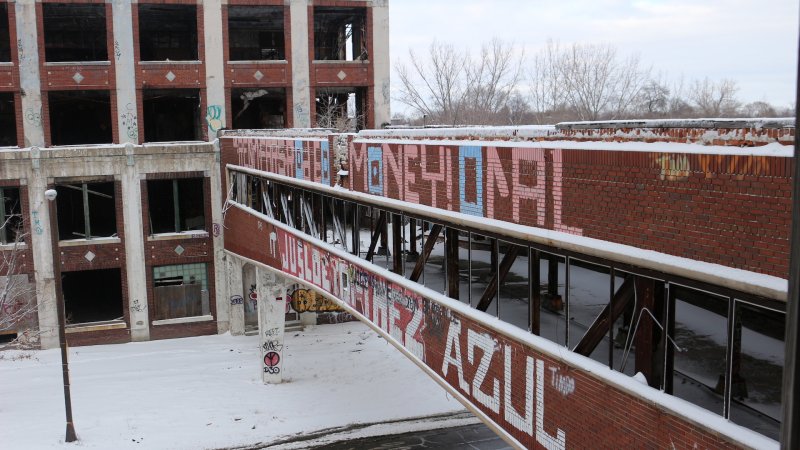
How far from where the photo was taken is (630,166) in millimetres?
8172

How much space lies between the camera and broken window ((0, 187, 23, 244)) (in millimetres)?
29219

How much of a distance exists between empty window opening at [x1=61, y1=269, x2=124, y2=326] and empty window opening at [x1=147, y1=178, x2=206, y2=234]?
129 inches

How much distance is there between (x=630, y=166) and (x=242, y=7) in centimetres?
2754

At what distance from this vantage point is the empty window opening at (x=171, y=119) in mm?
37156

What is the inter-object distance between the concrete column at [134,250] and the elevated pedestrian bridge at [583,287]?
50.7ft

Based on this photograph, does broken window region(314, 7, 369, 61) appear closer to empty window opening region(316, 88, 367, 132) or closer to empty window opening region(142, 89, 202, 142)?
empty window opening region(316, 88, 367, 132)

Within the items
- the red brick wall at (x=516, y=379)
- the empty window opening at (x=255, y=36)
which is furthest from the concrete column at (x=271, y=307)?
the empty window opening at (x=255, y=36)

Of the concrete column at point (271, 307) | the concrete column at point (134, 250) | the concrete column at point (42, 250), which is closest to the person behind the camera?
the concrete column at point (271, 307)

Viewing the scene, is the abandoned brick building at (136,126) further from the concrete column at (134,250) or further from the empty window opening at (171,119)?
the empty window opening at (171,119)

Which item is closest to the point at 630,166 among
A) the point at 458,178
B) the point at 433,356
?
the point at 458,178

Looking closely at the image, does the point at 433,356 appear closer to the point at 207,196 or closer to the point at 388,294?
the point at 388,294

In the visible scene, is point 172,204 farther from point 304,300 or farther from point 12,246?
point 304,300

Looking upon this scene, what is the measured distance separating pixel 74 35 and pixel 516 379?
32348 mm

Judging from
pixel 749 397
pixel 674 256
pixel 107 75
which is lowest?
pixel 749 397
